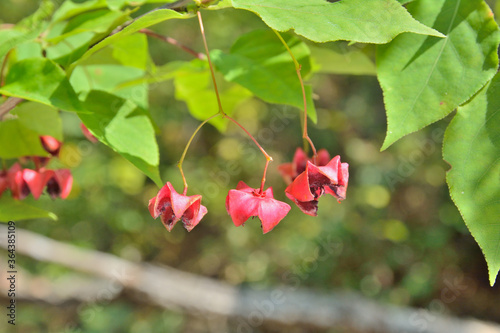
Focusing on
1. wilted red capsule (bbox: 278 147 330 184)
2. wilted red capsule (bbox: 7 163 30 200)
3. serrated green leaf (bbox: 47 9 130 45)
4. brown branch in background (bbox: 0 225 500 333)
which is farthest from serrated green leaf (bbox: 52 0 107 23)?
brown branch in background (bbox: 0 225 500 333)

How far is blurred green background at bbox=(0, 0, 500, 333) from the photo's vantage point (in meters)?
3.65

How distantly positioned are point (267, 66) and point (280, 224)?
11.3 ft

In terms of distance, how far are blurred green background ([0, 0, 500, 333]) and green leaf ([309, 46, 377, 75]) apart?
9.60 feet

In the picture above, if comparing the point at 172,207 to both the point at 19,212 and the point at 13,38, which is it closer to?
the point at 19,212

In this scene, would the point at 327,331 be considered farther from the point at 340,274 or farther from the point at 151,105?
the point at 151,105

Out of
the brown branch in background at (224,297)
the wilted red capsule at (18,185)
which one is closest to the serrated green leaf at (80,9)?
the wilted red capsule at (18,185)

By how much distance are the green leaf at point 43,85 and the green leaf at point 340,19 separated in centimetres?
22

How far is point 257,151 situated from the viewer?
14.0ft

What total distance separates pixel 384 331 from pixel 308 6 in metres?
3.05

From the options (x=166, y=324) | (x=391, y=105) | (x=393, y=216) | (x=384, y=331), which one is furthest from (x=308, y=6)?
(x=393, y=216)

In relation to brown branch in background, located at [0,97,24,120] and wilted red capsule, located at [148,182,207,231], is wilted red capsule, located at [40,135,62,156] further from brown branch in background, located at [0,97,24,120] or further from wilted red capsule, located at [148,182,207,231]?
wilted red capsule, located at [148,182,207,231]

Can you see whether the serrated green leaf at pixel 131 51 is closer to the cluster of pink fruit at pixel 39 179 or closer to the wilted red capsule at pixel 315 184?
the cluster of pink fruit at pixel 39 179

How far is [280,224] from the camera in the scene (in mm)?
3980

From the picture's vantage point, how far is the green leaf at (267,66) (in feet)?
1.96
